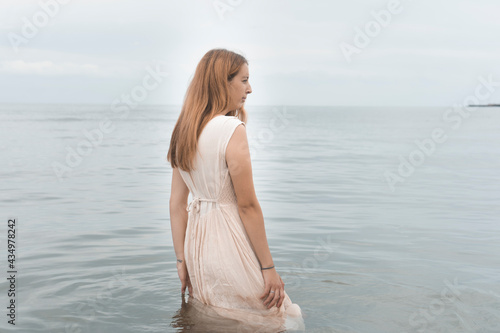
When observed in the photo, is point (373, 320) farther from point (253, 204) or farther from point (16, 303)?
point (16, 303)

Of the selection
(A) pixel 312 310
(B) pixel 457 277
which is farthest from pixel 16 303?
(B) pixel 457 277

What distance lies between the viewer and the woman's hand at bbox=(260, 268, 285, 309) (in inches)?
129

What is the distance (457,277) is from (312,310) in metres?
2.06

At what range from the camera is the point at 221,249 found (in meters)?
3.26

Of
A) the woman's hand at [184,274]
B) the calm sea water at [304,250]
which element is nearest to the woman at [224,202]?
the woman's hand at [184,274]

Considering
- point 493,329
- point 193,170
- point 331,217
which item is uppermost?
point 193,170

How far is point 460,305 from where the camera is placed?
5.02 m

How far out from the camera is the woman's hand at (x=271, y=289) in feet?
10.7

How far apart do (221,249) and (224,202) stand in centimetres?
29
